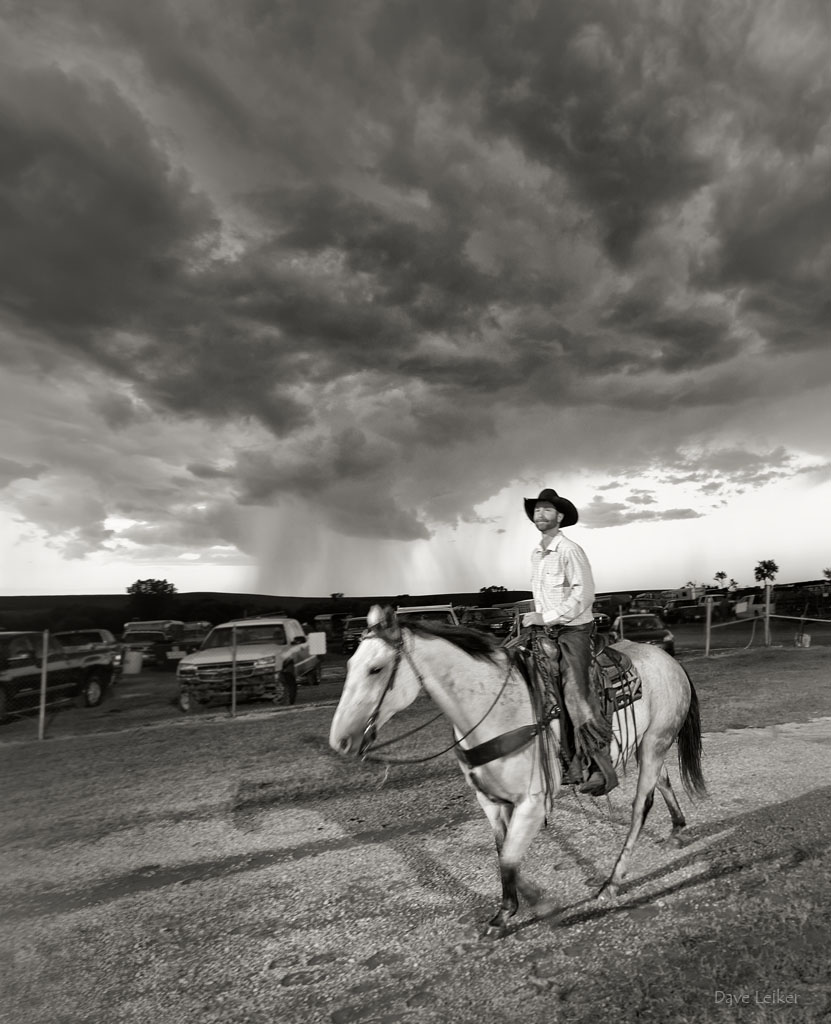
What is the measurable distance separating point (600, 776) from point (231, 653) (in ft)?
39.4

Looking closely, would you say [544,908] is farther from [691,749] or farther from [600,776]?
[691,749]

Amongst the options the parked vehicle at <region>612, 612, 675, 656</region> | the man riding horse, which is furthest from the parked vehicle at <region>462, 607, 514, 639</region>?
the man riding horse

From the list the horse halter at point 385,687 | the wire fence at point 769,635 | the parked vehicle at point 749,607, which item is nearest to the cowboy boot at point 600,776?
the horse halter at point 385,687

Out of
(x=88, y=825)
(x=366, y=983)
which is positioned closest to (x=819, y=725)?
(x=366, y=983)

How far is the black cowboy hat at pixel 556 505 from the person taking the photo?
198 inches

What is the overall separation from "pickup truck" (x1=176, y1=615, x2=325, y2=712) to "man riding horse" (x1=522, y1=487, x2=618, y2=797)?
420 inches

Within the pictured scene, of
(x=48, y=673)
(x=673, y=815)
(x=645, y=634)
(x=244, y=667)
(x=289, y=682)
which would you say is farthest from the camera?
(x=645, y=634)

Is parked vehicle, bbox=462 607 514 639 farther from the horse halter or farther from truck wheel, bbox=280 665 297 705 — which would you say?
the horse halter

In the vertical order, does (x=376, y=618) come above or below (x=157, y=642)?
above

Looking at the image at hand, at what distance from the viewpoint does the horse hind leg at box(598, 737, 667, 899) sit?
15.1 feet

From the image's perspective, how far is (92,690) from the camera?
1711 cm

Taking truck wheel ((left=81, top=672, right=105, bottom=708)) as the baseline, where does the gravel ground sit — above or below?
below

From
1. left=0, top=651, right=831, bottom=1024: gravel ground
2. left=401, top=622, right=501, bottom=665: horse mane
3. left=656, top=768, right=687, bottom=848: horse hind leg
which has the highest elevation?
left=401, top=622, right=501, bottom=665: horse mane

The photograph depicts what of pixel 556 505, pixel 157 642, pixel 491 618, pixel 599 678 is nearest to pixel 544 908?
pixel 599 678
